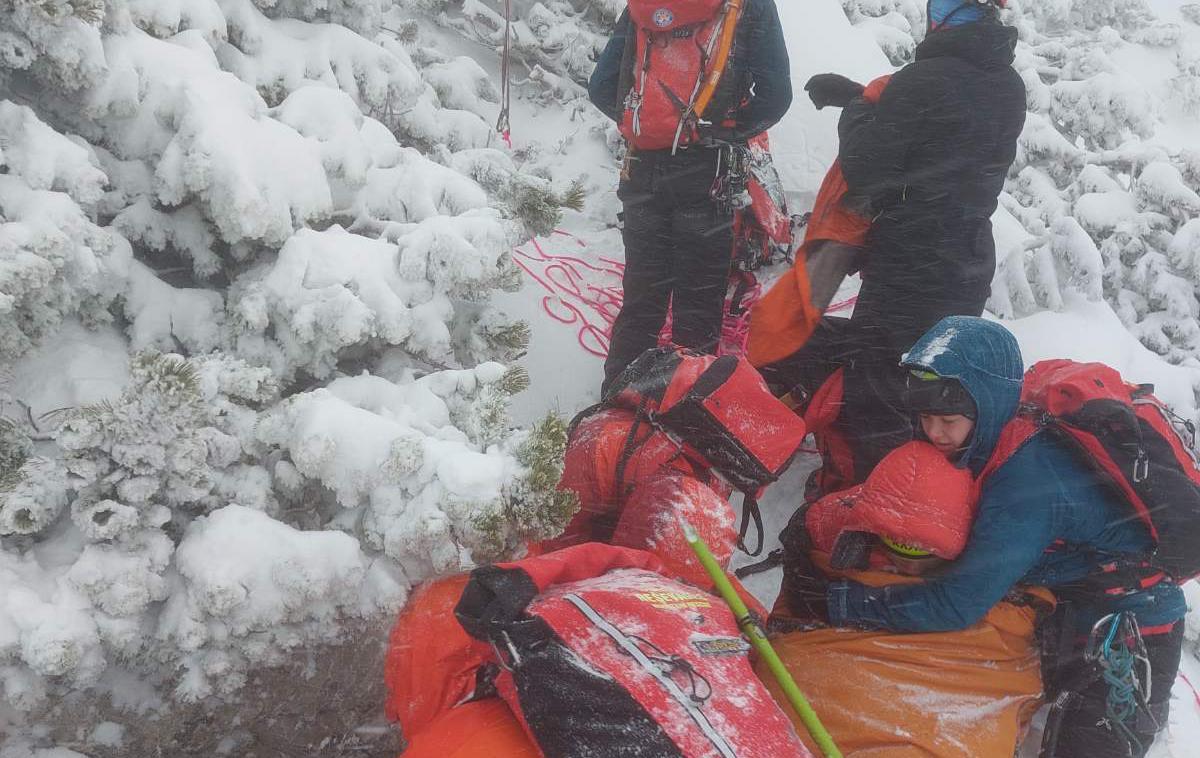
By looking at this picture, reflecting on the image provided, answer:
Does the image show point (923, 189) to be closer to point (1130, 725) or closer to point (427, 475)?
A: point (1130, 725)

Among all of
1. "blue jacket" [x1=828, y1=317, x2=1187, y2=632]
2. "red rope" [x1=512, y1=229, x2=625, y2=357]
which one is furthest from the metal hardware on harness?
"blue jacket" [x1=828, y1=317, x2=1187, y2=632]

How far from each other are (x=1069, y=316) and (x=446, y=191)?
4.62 m

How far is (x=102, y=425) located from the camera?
1.94 m

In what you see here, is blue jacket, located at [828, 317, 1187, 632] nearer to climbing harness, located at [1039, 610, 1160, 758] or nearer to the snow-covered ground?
climbing harness, located at [1039, 610, 1160, 758]

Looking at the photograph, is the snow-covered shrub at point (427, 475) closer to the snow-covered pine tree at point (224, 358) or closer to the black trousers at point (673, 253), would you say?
the snow-covered pine tree at point (224, 358)

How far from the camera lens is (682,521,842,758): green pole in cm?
209

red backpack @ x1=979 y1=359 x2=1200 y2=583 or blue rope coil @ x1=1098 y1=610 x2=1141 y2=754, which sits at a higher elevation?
red backpack @ x1=979 y1=359 x2=1200 y2=583

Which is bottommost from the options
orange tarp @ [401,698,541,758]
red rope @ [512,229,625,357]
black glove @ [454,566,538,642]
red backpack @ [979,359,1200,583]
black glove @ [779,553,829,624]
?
red rope @ [512,229,625,357]

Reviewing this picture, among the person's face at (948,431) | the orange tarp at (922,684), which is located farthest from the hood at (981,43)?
the orange tarp at (922,684)

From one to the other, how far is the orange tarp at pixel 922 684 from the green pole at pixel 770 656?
0.27 meters

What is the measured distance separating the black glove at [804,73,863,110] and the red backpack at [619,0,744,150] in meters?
0.53

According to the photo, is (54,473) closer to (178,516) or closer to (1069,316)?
(178,516)

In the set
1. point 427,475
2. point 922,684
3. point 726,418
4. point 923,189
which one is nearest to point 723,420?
point 726,418

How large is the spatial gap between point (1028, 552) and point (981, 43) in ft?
7.62
